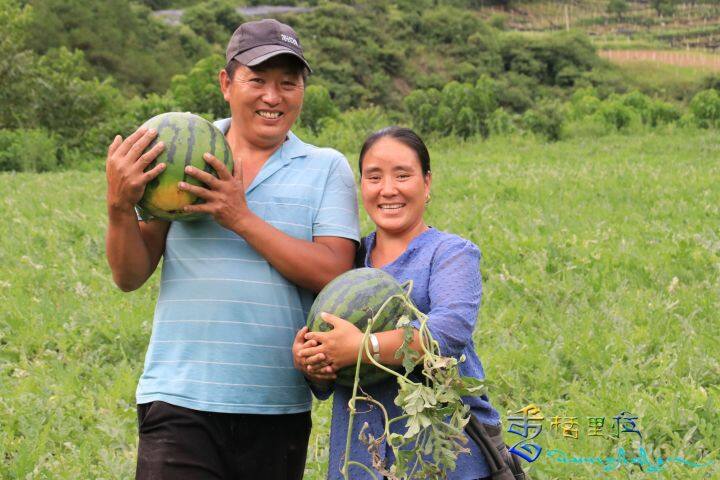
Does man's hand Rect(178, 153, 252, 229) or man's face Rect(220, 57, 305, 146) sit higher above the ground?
man's face Rect(220, 57, 305, 146)

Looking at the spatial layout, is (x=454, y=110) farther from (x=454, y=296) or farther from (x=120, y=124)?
(x=454, y=296)

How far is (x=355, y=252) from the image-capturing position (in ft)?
9.09

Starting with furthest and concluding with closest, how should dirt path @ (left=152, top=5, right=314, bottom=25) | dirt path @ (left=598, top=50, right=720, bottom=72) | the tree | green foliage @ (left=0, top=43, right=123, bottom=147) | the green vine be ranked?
dirt path @ (left=152, top=5, right=314, bottom=25), the tree, dirt path @ (left=598, top=50, right=720, bottom=72), green foliage @ (left=0, top=43, right=123, bottom=147), the green vine

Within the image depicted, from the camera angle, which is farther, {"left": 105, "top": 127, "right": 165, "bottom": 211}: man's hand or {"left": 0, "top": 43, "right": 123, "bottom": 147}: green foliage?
{"left": 0, "top": 43, "right": 123, "bottom": 147}: green foliage

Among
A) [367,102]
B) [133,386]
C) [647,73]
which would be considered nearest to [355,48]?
[367,102]

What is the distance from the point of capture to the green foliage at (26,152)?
1969 centimetres

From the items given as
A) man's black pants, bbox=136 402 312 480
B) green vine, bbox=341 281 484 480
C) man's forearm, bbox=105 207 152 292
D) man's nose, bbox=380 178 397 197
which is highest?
man's nose, bbox=380 178 397 197

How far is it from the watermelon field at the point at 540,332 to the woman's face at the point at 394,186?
2.01ft

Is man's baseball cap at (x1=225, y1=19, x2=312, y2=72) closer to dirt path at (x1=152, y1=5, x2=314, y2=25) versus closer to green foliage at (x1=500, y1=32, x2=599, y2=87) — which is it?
green foliage at (x1=500, y1=32, x2=599, y2=87)

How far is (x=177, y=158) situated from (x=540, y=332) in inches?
141

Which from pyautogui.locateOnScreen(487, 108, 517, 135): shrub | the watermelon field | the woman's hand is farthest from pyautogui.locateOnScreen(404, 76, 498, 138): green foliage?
the woman's hand

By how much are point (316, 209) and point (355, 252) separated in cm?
20

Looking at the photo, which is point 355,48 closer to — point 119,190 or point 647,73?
point 647,73

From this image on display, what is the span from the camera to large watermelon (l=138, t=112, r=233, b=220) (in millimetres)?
2432
